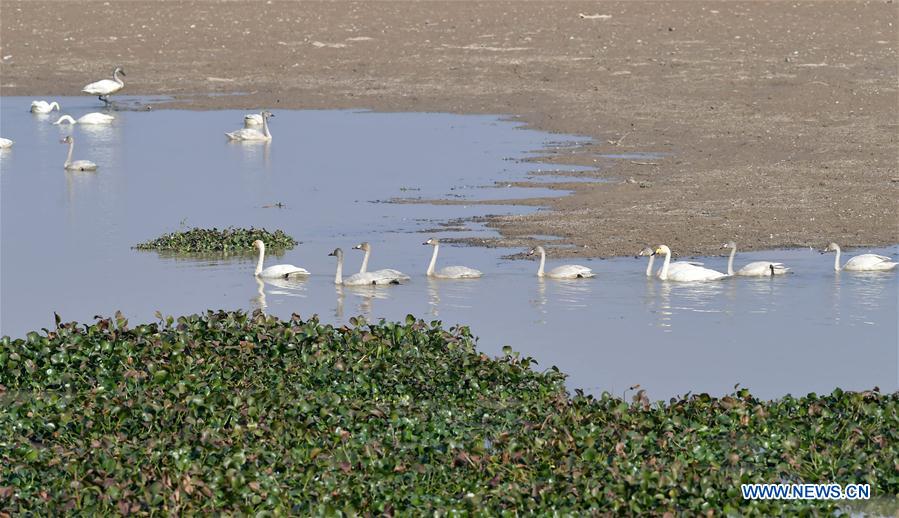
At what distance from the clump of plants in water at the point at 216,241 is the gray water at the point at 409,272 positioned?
300 mm

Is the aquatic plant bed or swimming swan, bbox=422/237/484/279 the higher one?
the aquatic plant bed

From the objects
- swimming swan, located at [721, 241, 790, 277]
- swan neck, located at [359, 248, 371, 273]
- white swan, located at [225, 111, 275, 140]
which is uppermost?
swimming swan, located at [721, 241, 790, 277]

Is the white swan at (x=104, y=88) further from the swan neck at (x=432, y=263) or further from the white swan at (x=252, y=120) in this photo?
the swan neck at (x=432, y=263)

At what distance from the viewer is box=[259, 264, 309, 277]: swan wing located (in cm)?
1658

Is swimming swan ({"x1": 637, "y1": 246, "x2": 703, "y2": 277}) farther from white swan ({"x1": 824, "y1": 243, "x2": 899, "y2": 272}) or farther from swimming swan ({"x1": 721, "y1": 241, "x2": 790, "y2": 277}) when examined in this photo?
white swan ({"x1": 824, "y1": 243, "x2": 899, "y2": 272})

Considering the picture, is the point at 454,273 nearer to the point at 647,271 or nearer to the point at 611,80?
the point at 647,271

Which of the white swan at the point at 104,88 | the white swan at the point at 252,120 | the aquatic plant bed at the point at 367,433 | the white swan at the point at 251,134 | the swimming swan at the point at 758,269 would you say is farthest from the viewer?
the white swan at the point at 104,88

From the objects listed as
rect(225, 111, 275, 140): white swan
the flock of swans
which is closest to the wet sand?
the flock of swans

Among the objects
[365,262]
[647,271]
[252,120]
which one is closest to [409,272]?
[365,262]

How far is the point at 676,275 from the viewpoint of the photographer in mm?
16125

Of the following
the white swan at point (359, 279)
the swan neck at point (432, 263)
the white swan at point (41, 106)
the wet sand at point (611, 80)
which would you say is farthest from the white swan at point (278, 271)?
the white swan at point (41, 106)

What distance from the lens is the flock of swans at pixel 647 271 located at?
16.2 meters

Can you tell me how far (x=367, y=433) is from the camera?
10109 millimetres

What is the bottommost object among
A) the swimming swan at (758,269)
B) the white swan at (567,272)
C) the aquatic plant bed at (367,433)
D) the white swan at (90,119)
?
the white swan at (90,119)
